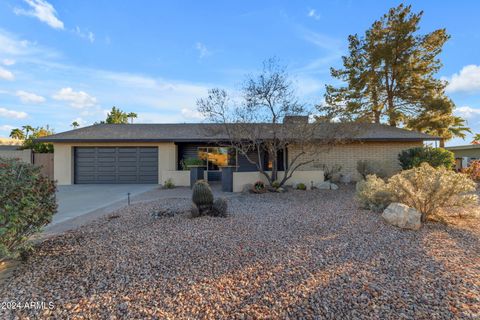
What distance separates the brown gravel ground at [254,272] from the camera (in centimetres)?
227

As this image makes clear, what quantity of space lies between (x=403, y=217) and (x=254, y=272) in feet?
11.4

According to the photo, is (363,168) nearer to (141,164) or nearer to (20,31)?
(141,164)

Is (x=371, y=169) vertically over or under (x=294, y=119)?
under

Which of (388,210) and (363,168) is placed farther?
(363,168)

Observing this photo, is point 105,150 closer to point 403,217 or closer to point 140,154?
point 140,154

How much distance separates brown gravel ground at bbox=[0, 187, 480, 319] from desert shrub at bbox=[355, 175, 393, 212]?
1.11 m

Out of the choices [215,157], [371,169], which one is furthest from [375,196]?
[215,157]

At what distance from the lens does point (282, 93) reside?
360 inches

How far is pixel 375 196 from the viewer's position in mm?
6008

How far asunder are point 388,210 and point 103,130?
15.2 metres

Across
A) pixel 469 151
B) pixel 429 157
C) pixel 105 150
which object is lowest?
pixel 429 157

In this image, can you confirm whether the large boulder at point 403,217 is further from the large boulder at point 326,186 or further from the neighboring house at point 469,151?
the neighboring house at point 469,151

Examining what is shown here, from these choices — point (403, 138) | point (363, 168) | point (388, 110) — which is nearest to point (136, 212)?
point (363, 168)

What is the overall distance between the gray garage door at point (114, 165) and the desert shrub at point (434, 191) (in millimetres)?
11767
